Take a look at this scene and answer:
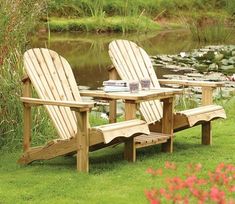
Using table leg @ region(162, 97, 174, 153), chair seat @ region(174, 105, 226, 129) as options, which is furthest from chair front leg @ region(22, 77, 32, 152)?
chair seat @ region(174, 105, 226, 129)

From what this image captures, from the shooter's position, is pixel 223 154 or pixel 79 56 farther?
pixel 79 56

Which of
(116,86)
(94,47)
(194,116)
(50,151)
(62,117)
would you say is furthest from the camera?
(94,47)

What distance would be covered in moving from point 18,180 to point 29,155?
19.0 inches

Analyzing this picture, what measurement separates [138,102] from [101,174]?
73cm

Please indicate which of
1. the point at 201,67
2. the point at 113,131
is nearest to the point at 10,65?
the point at 113,131

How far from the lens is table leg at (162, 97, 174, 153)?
5.98 meters

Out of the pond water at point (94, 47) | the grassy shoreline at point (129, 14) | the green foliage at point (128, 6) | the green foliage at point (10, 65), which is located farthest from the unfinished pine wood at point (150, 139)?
the green foliage at point (128, 6)

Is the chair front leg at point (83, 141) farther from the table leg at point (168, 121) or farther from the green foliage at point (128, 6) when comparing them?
the green foliage at point (128, 6)

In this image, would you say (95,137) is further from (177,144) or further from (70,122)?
(177,144)

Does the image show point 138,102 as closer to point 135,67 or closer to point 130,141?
point 130,141

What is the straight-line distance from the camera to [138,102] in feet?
18.2

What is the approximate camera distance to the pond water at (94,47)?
532 inches

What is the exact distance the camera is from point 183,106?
912cm

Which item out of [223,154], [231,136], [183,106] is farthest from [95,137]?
[183,106]
